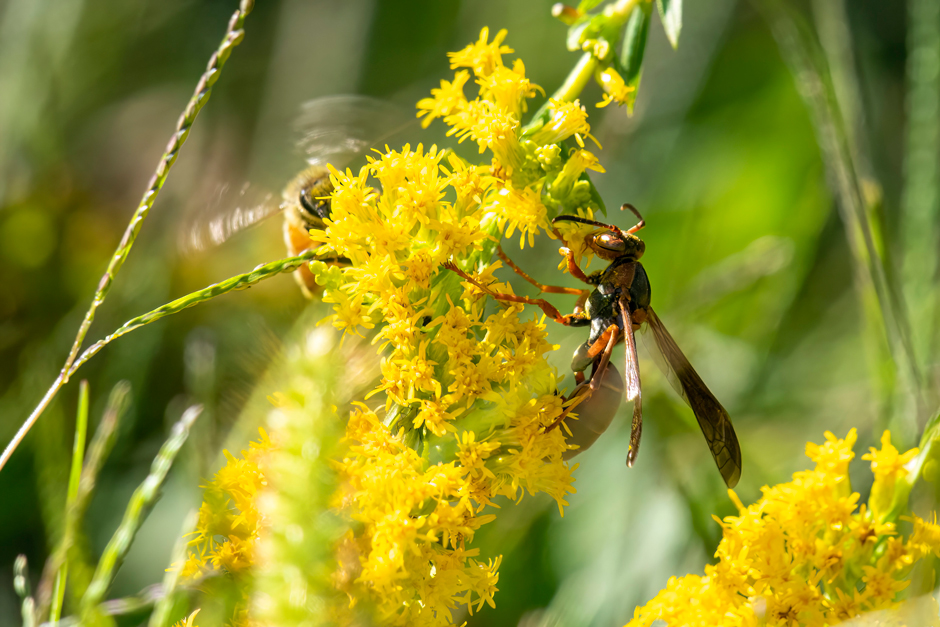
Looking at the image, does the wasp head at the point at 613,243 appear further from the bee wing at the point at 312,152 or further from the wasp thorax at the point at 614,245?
the bee wing at the point at 312,152

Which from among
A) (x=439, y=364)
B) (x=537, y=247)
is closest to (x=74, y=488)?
(x=439, y=364)

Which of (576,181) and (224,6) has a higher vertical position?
(224,6)

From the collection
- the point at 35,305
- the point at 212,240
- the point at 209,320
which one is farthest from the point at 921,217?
the point at 35,305

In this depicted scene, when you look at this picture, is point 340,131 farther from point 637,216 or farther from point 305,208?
point 637,216

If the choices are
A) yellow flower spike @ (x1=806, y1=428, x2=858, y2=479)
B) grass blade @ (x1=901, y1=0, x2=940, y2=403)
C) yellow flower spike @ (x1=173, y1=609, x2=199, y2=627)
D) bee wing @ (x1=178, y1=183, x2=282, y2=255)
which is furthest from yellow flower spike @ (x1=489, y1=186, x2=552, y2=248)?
grass blade @ (x1=901, y1=0, x2=940, y2=403)

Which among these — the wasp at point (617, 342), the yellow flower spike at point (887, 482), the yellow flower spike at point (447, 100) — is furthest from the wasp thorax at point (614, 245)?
the yellow flower spike at point (887, 482)

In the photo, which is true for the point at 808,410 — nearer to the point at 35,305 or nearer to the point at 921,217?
the point at 921,217
